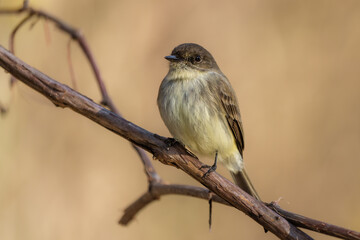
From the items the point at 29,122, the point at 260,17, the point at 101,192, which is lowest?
the point at 101,192

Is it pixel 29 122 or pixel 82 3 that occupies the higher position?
pixel 82 3

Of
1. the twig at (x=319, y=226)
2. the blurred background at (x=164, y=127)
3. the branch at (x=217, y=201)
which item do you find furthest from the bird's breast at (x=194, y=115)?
the twig at (x=319, y=226)

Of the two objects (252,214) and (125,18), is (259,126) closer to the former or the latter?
(125,18)

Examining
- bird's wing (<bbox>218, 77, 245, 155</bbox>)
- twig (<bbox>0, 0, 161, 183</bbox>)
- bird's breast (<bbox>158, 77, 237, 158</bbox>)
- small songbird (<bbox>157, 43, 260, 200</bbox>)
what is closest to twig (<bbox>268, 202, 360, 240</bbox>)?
twig (<bbox>0, 0, 161, 183</bbox>)

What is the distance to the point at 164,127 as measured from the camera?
13.5 ft

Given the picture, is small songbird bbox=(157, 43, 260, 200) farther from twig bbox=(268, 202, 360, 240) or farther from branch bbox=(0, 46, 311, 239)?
twig bbox=(268, 202, 360, 240)

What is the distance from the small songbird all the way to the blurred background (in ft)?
2.33

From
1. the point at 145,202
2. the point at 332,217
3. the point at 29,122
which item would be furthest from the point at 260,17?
the point at 145,202

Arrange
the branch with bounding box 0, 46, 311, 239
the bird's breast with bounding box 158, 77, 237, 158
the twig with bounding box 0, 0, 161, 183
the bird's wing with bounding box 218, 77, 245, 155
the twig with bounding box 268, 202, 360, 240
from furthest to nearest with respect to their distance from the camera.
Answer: the bird's wing with bounding box 218, 77, 245, 155 < the bird's breast with bounding box 158, 77, 237, 158 < the twig with bounding box 0, 0, 161, 183 < the branch with bounding box 0, 46, 311, 239 < the twig with bounding box 268, 202, 360, 240

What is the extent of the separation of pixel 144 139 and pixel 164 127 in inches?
84.5

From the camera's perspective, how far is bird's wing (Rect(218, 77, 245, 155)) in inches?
127

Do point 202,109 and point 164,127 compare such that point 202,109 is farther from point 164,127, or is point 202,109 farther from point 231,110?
point 164,127

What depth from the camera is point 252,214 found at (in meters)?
1.81

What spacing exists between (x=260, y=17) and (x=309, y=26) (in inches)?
→ 16.3
